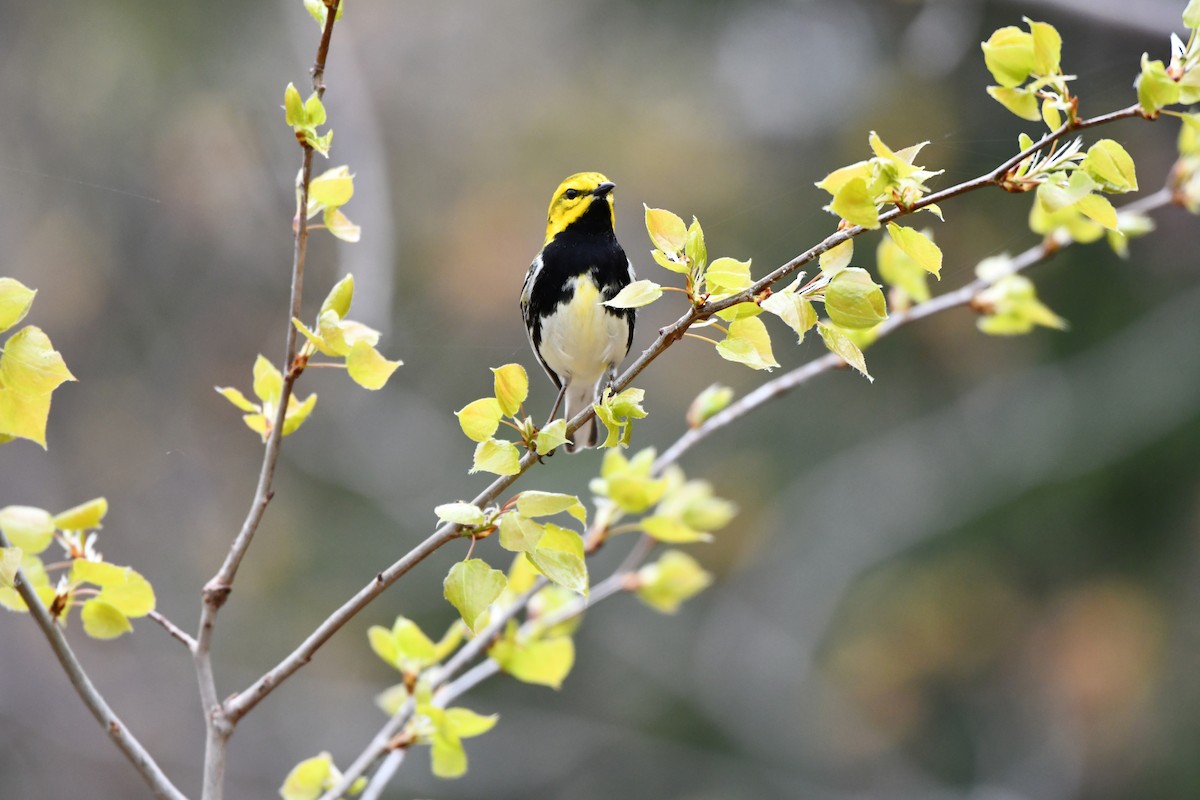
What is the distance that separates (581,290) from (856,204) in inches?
31.8

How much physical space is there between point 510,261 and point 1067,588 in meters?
2.47

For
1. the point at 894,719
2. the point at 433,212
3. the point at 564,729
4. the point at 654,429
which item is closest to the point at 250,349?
the point at 433,212

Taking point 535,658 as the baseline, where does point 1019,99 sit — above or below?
above

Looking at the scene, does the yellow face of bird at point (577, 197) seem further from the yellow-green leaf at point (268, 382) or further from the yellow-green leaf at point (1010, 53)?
the yellow-green leaf at point (1010, 53)

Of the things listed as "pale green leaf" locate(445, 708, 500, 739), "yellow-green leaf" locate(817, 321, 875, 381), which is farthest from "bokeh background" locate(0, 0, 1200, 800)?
"yellow-green leaf" locate(817, 321, 875, 381)

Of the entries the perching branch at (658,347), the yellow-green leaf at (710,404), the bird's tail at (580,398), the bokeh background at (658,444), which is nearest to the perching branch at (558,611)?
the yellow-green leaf at (710,404)

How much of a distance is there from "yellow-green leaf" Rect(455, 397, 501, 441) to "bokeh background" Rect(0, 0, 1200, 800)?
3065 mm

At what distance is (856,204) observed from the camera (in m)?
0.65

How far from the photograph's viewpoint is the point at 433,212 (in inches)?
179

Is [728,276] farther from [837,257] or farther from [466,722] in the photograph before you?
[466,722]

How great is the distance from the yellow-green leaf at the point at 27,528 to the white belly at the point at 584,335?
0.77 meters

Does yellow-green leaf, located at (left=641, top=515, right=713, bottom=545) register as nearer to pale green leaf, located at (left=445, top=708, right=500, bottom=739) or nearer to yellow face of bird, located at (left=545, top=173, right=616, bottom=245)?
pale green leaf, located at (left=445, top=708, right=500, bottom=739)

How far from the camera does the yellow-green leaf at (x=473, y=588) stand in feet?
2.33

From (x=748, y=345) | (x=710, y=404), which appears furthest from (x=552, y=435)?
(x=710, y=404)
